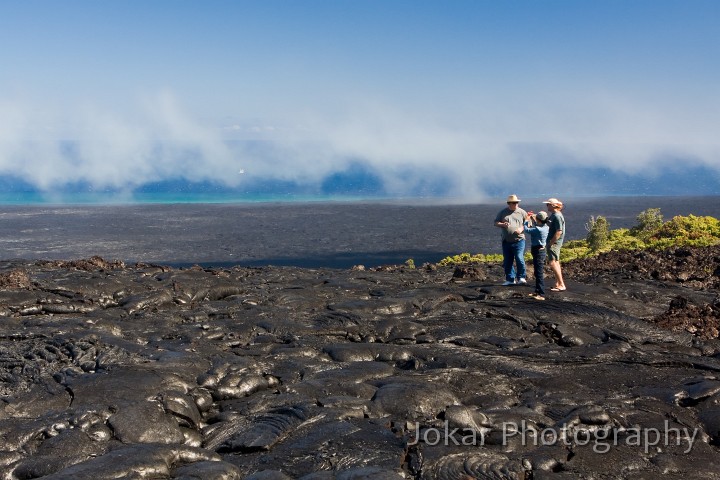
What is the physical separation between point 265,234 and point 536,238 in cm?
3592

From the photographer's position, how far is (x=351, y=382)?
11391mm

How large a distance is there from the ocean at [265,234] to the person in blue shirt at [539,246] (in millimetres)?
18264

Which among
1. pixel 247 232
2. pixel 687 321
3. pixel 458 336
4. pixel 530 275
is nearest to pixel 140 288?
pixel 458 336

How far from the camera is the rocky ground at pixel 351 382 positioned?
28.5ft

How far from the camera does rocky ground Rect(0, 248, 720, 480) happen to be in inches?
342

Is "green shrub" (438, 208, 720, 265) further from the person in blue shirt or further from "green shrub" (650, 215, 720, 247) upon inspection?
the person in blue shirt

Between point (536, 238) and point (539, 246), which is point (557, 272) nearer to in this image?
point (539, 246)

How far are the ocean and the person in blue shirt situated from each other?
18.3 metres

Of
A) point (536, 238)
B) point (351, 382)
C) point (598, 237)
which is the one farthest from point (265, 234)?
point (351, 382)

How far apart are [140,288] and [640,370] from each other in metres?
12.1

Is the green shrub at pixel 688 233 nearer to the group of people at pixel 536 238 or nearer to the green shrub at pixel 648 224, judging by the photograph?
the green shrub at pixel 648 224

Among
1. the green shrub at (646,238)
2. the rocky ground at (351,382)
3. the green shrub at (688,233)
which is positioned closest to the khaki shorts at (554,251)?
the rocky ground at (351,382)

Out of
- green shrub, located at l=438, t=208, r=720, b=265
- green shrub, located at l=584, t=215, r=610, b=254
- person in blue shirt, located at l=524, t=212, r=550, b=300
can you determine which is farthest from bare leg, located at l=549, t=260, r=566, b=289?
green shrub, located at l=584, t=215, r=610, b=254

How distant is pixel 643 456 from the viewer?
29.1ft
